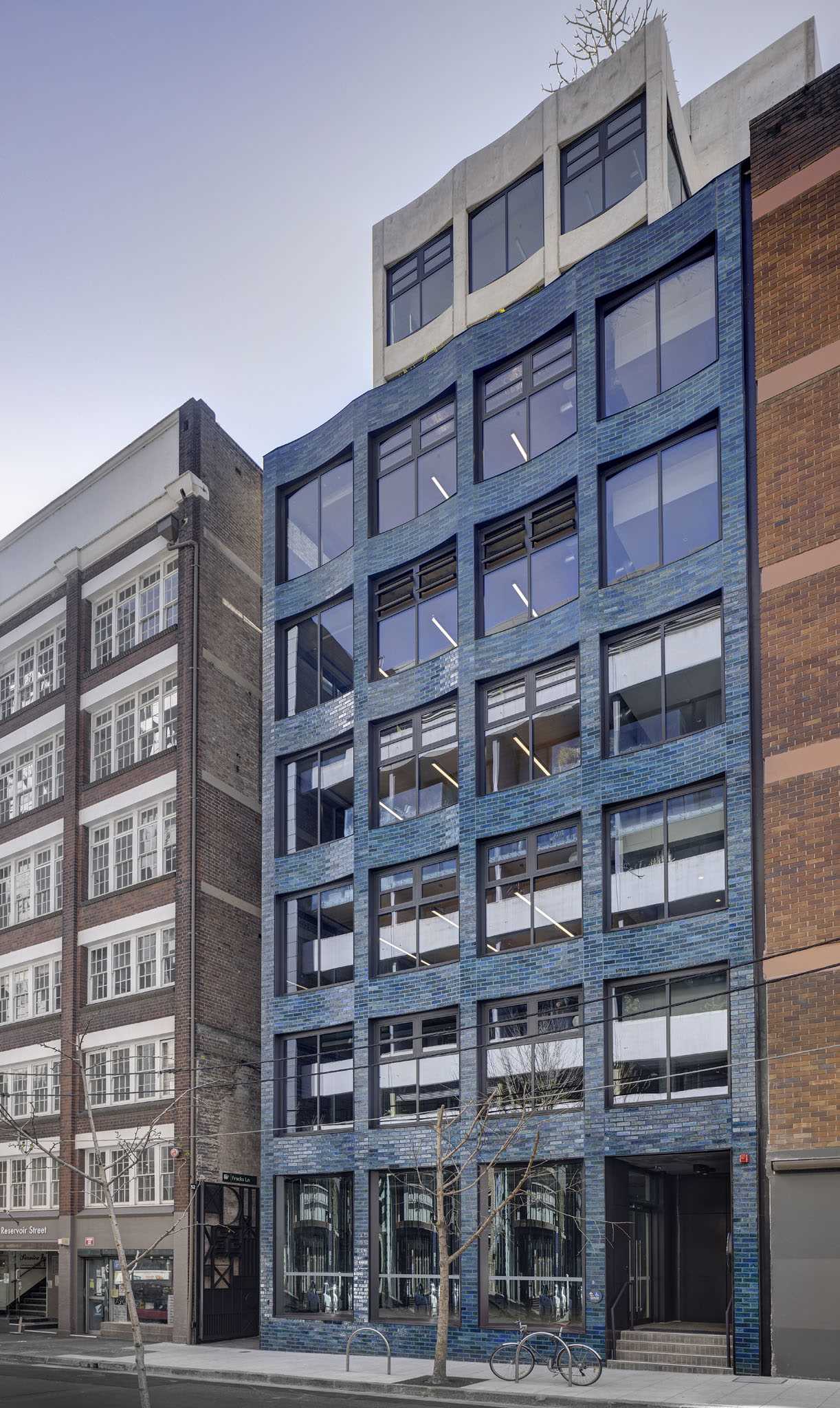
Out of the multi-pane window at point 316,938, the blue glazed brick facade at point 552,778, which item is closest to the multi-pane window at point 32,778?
the blue glazed brick facade at point 552,778

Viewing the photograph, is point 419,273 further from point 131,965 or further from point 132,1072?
point 132,1072

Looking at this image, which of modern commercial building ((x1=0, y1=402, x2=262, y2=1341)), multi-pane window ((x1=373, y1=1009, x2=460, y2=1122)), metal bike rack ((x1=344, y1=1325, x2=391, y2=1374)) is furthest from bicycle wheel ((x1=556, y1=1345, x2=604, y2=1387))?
modern commercial building ((x1=0, y1=402, x2=262, y2=1341))

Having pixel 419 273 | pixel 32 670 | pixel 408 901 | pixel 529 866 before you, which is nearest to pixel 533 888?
pixel 529 866

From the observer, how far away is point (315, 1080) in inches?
1251

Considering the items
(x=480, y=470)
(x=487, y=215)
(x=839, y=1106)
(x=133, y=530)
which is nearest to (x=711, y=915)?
(x=839, y=1106)

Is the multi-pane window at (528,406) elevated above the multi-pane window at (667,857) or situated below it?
above

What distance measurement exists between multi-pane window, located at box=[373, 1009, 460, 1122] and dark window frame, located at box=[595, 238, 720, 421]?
41.3 ft

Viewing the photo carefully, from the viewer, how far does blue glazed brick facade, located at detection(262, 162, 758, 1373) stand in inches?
977

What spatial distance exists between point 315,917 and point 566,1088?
27.3 ft

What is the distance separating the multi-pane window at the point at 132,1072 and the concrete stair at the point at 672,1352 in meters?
14.0

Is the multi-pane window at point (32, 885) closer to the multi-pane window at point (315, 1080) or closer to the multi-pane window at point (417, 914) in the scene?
the multi-pane window at point (315, 1080)

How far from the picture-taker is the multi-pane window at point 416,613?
31312 millimetres

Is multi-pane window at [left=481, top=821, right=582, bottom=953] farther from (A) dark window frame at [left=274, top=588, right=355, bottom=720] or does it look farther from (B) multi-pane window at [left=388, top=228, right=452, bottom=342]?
(B) multi-pane window at [left=388, top=228, right=452, bottom=342]

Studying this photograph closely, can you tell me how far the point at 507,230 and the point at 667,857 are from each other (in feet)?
51.6
